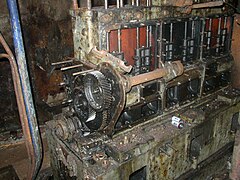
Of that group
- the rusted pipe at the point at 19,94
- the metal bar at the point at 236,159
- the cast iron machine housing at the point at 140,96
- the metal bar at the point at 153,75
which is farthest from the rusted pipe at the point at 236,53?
the rusted pipe at the point at 19,94

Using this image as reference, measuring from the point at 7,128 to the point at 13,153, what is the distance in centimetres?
45

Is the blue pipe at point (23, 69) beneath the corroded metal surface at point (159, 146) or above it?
above

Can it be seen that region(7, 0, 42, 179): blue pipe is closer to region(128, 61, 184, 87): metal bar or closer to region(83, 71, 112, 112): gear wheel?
region(83, 71, 112, 112): gear wheel

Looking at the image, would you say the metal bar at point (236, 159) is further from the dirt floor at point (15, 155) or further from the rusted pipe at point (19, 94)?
the dirt floor at point (15, 155)

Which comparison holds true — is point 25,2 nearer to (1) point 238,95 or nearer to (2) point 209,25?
(2) point 209,25

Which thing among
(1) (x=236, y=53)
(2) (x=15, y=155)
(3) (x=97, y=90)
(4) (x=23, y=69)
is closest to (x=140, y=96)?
(3) (x=97, y=90)

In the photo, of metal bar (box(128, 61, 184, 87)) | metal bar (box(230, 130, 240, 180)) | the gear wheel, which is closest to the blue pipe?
the gear wheel

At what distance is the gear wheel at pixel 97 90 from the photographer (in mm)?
2158

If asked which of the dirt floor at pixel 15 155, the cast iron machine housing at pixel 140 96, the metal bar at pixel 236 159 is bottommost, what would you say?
the dirt floor at pixel 15 155

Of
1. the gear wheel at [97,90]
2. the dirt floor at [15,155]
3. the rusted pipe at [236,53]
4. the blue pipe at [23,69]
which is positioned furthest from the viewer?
the rusted pipe at [236,53]

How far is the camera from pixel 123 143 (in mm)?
2469

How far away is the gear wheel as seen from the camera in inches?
85.0

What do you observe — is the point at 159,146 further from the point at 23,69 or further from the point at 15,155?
the point at 15,155

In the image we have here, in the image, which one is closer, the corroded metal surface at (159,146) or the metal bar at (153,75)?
the metal bar at (153,75)
